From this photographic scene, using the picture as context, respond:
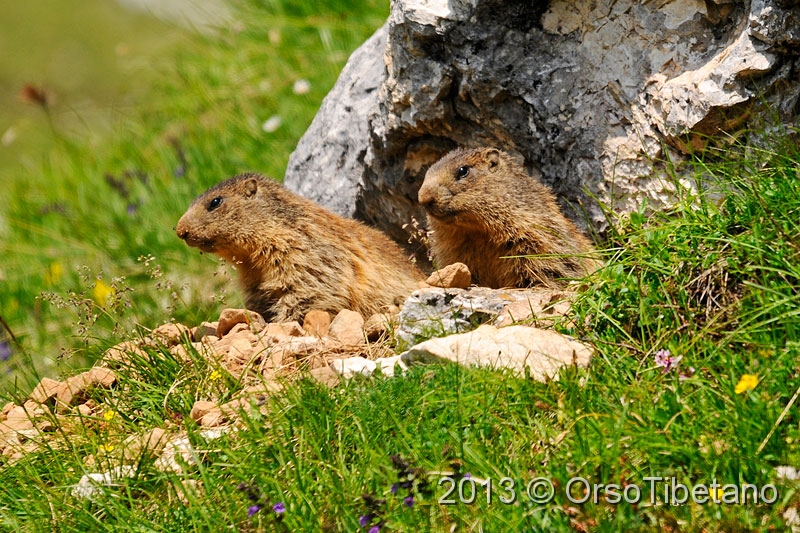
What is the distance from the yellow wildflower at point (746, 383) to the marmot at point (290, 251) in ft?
9.96

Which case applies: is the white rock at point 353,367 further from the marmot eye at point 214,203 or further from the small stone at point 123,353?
the marmot eye at point 214,203

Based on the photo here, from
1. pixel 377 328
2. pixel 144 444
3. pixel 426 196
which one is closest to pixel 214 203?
pixel 426 196

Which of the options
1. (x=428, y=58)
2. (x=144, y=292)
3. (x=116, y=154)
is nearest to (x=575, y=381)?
(x=428, y=58)

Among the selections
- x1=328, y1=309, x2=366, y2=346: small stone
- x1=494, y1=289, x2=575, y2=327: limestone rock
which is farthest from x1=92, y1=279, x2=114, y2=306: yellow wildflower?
x1=494, y1=289, x2=575, y2=327: limestone rock

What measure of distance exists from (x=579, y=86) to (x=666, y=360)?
2.49 metres

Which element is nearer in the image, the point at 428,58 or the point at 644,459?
the point at 644,459

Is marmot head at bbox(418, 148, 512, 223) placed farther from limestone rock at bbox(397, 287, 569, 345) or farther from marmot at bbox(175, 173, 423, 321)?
limestone rock at bbox(397, 287, 569, 345)

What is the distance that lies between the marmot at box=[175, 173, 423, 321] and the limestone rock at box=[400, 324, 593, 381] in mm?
1867

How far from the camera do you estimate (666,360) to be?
11.8 feet

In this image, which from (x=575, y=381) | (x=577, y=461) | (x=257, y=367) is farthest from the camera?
(x=257, y=367)

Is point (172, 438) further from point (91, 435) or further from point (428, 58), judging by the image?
point (428, 58)

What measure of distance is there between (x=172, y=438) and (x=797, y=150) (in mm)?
3252

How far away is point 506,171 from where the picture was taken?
585 cm

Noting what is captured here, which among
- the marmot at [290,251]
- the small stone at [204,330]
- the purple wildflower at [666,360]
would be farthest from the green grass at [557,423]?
the marmot at [290,251]
